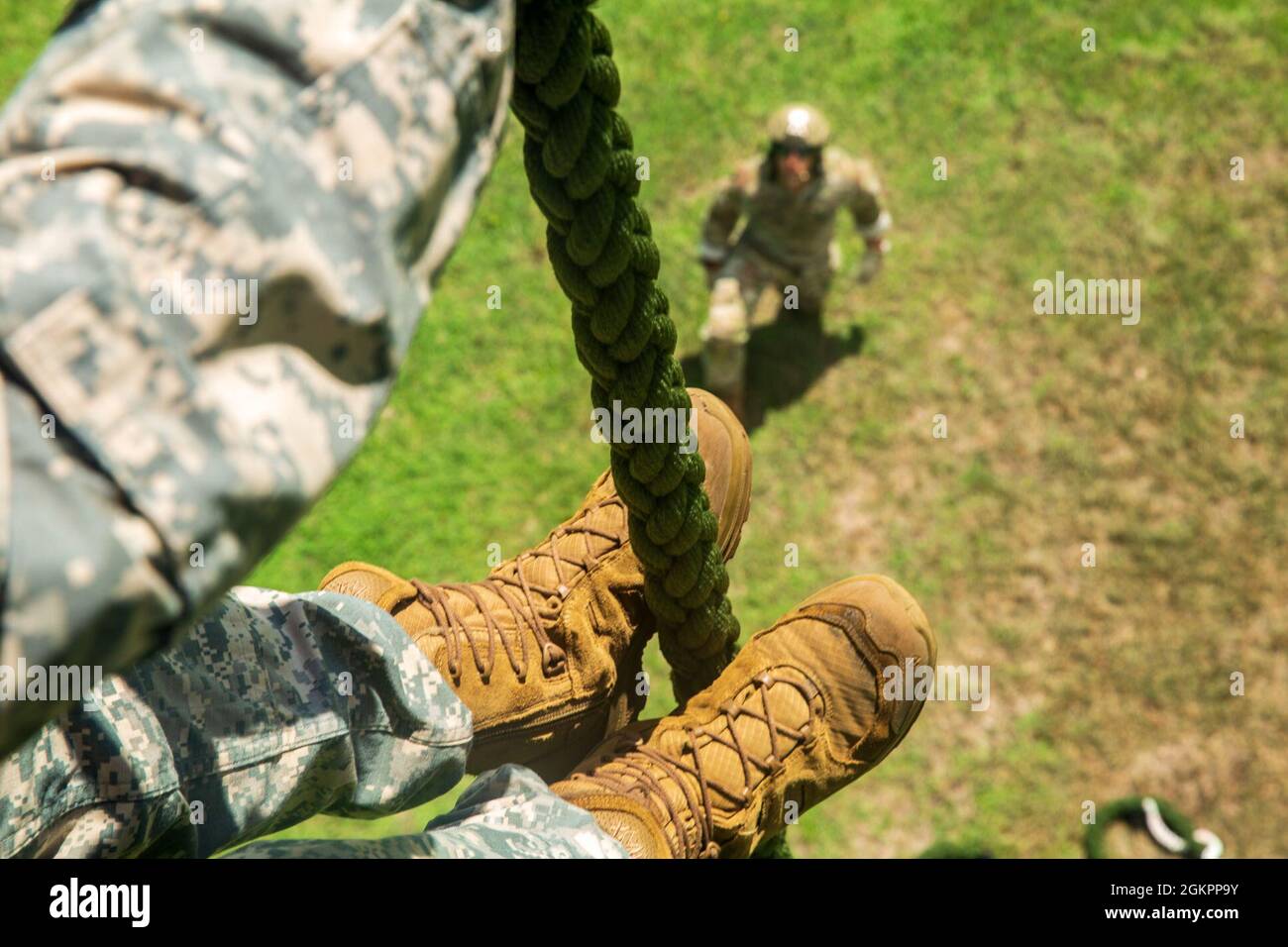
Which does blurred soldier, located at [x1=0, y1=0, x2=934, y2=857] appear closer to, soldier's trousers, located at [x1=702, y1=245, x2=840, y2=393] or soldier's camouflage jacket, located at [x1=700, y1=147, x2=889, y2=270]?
soldier's trousers, located at [x1=702, y1=245, x2=840, y2=393]

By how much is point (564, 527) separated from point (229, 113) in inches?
45.5

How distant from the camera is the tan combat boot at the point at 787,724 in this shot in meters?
1.66

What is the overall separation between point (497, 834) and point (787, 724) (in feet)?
1.77

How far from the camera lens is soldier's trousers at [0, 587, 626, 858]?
43.2 inches

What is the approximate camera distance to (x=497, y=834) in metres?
1.30

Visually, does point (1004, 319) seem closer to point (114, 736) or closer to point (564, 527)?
point (564, 527)

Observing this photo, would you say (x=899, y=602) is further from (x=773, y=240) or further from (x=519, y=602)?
(x=773, y=240)

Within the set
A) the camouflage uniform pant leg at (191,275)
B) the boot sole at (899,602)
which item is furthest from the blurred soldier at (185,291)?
the boot sole at (899,602)

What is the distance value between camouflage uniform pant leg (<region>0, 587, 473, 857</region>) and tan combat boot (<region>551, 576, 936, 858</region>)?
34 centimetres

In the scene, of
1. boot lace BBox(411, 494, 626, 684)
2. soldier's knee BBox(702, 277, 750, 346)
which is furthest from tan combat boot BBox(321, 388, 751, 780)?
soldier's knee BBox(702, 277, 750, 346)

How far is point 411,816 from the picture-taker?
2.46 meters

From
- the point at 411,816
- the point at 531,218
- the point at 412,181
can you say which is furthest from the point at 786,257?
the point at 412,181

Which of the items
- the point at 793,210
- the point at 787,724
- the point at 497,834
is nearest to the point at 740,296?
the point at 793,210

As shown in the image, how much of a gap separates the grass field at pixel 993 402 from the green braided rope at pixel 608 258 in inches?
52.1
